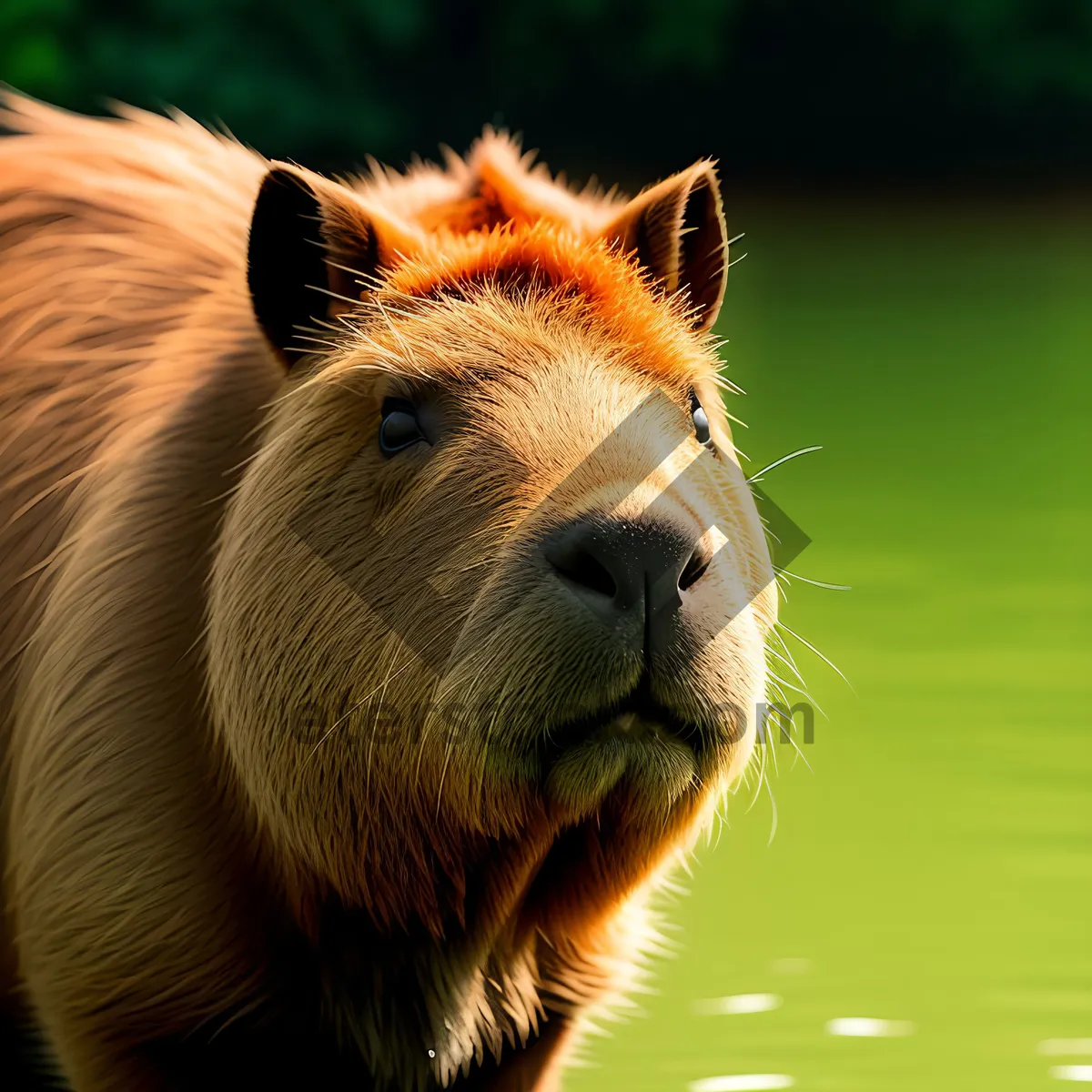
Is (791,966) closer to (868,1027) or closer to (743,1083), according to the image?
(868,1027)

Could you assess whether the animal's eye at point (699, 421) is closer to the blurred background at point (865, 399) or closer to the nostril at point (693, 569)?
the nostril at point (693, 569)

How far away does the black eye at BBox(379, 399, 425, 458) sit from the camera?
2852 mm

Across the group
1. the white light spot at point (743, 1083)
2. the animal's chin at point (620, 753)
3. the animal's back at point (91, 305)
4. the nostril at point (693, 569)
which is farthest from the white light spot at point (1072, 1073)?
the animal's back at point (91, 305)

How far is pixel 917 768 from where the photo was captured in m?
5.70

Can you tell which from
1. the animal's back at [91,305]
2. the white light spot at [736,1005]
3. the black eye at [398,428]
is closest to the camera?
the black eye at [398,428]

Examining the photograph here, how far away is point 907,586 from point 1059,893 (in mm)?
3025

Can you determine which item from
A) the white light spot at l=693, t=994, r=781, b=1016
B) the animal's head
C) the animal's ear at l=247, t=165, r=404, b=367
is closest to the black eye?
the animal's head

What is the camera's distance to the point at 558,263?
2965mm

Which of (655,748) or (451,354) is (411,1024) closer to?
(655,748)

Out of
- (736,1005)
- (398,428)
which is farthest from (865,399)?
(398,428)

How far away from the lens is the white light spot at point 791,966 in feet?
14.1

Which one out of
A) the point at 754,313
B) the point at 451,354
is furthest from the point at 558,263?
the point at 754,313

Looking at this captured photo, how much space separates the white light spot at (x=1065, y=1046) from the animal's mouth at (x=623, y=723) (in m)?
1.65

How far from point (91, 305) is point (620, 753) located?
4.90 ft
